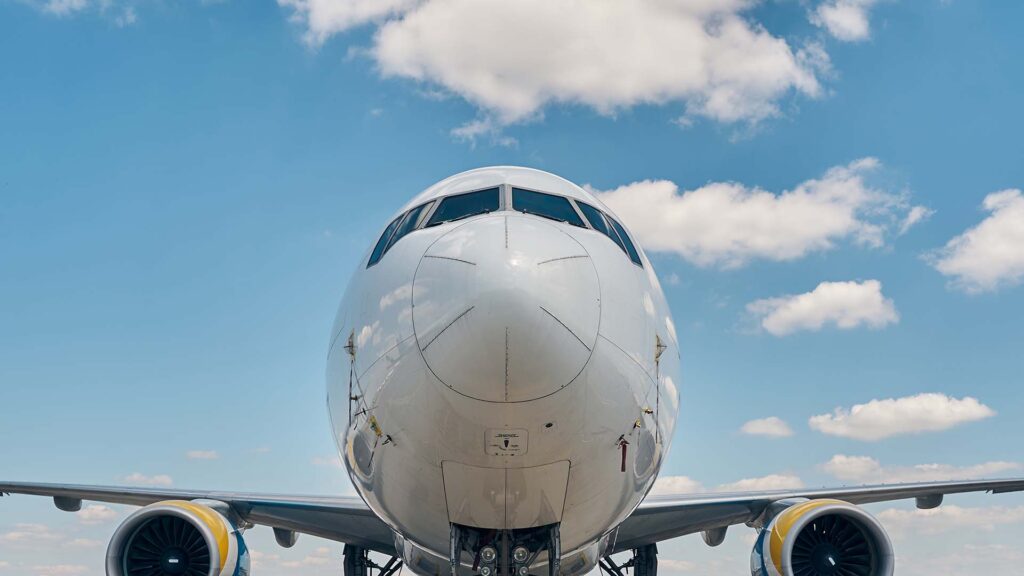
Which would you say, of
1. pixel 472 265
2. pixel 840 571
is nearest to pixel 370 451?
pixel 472 265

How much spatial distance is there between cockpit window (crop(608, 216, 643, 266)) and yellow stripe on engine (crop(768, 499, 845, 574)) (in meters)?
4.54

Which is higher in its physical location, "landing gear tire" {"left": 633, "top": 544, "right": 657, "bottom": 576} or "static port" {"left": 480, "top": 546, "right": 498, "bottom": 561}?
"static port" {"left": 480, "top": 546, "right": 498, "bottom": 561}

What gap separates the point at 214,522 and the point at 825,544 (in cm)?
713

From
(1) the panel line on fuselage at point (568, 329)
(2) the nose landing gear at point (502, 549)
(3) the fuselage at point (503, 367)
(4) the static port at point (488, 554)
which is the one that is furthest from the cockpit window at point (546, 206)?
(4) the static port at point (488, 554)

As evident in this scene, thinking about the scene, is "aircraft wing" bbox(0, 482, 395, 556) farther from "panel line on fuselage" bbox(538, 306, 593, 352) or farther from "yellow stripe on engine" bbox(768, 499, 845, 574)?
"panel line on fuselage" bbox(538, 306, 593, 352)

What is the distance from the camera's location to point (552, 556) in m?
6.80

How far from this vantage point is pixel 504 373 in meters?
5.03

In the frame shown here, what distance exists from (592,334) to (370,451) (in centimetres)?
207

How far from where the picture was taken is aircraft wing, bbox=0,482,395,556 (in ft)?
38.4

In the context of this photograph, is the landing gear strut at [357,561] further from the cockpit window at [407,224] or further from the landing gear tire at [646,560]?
the cockpit window at [407,224]

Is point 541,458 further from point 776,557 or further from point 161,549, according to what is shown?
point 161,549

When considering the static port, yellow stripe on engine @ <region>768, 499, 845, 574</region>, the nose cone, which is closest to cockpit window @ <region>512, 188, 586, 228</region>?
the nose cone

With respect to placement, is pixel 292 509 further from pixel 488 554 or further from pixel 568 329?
pixel 568 329

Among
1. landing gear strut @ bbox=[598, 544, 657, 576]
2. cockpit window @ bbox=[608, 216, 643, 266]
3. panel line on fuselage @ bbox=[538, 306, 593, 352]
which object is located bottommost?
landing gear strut @ bbox=[598, 544, 657, 576]
